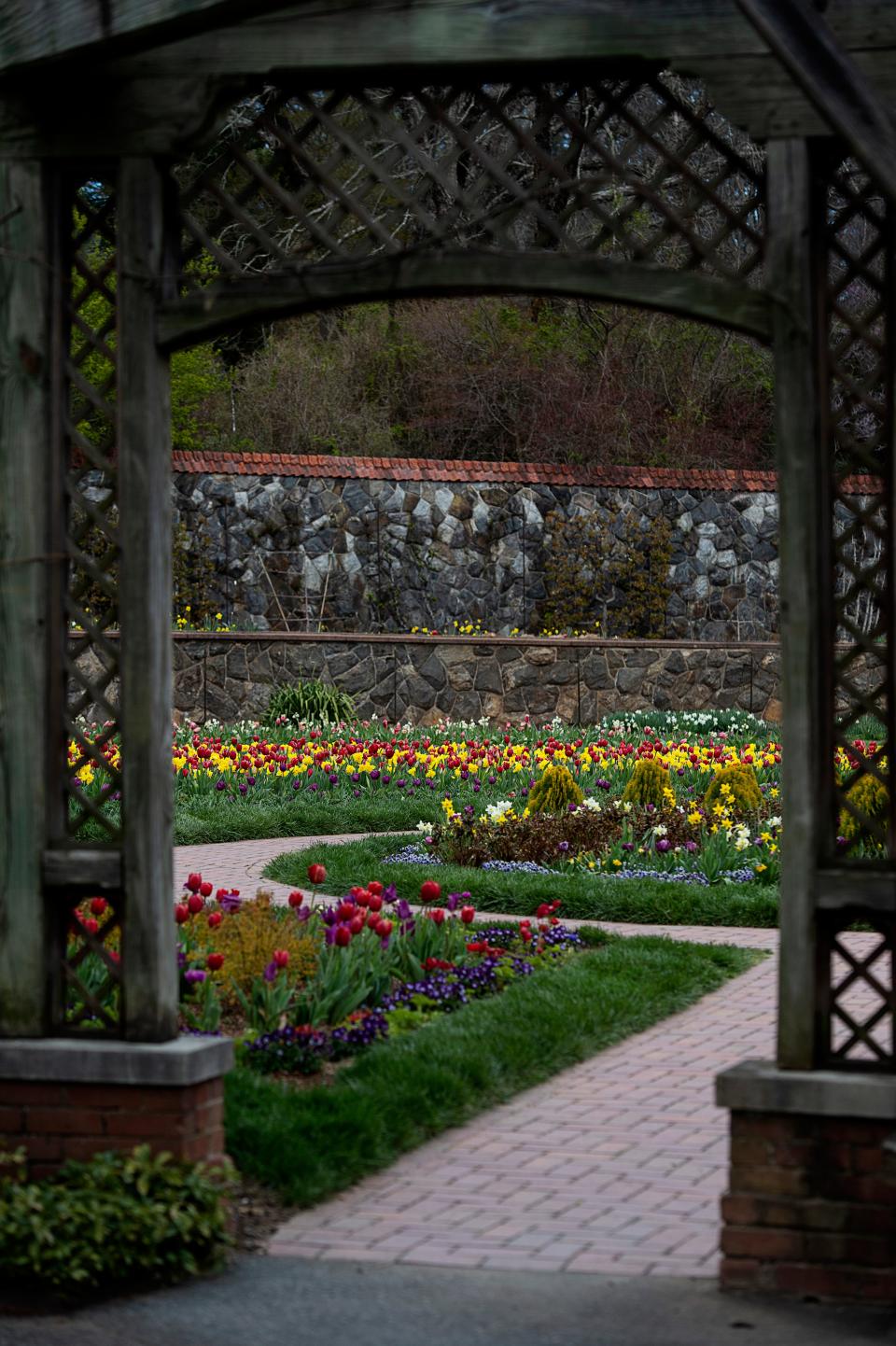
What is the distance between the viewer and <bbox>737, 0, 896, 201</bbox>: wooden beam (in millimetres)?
4145

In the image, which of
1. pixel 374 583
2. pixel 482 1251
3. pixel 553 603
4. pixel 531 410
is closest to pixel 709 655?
pixel 553 603

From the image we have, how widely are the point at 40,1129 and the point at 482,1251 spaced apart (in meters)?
1.20

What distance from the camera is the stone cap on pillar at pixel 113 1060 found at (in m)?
4.75

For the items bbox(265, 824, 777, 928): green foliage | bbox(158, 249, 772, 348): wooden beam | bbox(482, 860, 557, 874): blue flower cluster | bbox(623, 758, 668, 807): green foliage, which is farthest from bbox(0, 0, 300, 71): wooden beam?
bbox(623, 758, 668, 807): green foliage

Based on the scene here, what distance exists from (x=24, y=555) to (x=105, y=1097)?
1.43m

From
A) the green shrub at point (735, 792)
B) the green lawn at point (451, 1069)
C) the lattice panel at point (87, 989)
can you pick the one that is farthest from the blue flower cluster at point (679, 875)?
the lattice panel at point (87, 989)

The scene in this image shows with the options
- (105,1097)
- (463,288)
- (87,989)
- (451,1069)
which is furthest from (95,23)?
(451,1069)

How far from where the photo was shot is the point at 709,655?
73.3ft

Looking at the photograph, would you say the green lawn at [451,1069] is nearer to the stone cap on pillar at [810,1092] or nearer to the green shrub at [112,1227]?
the green shrub at [112,1227]

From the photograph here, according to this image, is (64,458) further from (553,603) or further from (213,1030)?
(553,603)

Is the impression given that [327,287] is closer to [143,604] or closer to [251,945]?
[143,604]

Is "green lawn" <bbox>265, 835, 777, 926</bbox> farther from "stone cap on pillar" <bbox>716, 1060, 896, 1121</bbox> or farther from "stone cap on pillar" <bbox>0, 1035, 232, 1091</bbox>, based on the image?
"stone cap on pillar" <bbox>716, 1060, 896, 1121</bbox>

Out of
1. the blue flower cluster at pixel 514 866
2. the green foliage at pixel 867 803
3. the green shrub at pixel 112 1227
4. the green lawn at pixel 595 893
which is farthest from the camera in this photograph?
the blue flower cluster at pixel 514 866

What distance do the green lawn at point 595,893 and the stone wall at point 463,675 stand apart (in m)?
9.29
